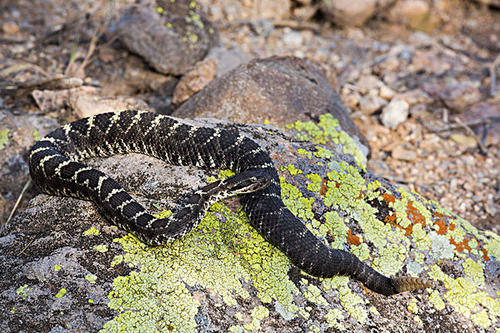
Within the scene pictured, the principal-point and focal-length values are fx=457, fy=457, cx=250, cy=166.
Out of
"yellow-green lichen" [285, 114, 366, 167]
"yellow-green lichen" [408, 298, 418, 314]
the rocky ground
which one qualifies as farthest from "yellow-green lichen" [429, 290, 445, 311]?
"yellow-green lichen" [285, 114, 366, 167]

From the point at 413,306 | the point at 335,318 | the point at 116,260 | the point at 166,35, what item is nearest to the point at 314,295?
the point at 335,318

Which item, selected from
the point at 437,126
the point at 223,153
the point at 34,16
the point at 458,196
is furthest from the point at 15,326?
the point at 34,16

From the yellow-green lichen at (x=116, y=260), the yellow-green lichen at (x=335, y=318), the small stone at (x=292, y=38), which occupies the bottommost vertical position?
the small stone at (x=292, y=38)

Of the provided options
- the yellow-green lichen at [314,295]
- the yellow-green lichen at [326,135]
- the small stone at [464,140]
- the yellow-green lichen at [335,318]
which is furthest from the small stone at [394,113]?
the yellow-green lichen at [335,318]

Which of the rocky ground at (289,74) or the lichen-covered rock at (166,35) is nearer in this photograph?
the rocky ground at (289,74)

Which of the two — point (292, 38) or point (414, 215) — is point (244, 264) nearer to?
point (414, 215)

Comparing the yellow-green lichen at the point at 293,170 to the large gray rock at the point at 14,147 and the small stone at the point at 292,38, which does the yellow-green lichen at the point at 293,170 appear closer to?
the large gray rock at the point at 14,147
